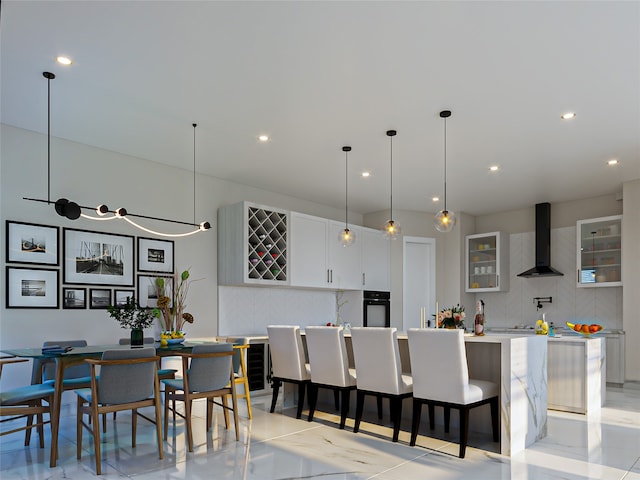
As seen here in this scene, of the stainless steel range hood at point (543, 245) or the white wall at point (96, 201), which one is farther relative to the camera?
the stainless steel range hood at point (543, 245)

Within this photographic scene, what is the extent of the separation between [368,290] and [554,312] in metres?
2.96

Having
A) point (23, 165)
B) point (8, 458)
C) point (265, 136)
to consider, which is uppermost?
point (265, 136)

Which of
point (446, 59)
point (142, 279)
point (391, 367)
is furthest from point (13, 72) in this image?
point (391, 367)

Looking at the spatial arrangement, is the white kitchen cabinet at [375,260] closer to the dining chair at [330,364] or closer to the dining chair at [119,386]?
the dining chair at [330,364]

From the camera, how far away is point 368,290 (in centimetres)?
804

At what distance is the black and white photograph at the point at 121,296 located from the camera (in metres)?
5.30

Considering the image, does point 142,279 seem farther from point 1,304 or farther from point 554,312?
point 554,312

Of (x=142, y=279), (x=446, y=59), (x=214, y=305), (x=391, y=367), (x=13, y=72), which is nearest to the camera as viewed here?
(x=446, y=59)

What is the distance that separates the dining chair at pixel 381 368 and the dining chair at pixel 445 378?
0.19 m

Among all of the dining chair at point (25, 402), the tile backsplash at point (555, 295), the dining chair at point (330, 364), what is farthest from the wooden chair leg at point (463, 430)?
the tile backsplash at point (555, 295)

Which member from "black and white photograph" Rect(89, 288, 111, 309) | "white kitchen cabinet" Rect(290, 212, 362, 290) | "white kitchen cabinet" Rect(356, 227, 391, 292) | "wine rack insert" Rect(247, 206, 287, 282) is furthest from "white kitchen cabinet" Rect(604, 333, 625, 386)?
"black and white photograph" Rect(89, 288, 111, 309)

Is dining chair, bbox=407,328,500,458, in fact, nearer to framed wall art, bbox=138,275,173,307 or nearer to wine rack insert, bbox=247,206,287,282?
wine rack insert, bbox=247,206,287,282

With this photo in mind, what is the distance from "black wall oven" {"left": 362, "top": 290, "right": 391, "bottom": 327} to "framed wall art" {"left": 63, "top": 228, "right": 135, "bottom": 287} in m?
3.85

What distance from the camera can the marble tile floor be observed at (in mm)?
3250
